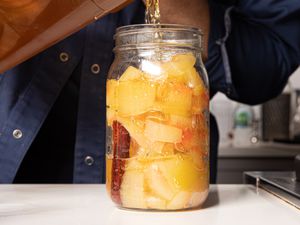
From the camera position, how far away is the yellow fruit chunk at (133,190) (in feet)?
1.81

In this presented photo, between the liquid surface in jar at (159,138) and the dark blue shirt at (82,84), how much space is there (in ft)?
1.07

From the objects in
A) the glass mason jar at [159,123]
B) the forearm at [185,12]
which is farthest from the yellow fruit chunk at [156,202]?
the forearm at [185,12]

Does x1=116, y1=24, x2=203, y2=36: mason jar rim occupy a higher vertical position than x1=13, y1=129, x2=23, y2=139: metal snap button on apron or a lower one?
higher

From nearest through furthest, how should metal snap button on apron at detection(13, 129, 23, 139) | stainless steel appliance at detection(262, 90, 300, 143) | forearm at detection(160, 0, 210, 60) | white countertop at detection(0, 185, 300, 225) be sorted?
white countertop at detection(0, 185, 300, 225) < forearm at detection(160, 0, 210, 60) < metal snap button on apron at detection(13, 129, 23, 139) < stainless steel appliance at detection(262, 90, 300, 143)

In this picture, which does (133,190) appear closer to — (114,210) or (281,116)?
(114,210)

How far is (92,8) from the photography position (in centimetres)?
55

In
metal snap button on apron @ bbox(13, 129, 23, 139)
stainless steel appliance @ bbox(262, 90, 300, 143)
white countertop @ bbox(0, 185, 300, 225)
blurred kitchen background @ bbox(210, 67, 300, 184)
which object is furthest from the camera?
stainless steel appliance @ bbox(262, 90, 300, 143)

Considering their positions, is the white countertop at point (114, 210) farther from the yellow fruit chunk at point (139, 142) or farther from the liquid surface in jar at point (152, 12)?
the liquid surface in jar at point (152, 12)

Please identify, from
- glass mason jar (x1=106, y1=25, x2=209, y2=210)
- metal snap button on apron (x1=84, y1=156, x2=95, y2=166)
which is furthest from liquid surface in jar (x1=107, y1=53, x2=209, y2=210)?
metal snap button on apron (x1=84, y1=156, x2=95, y2=166)

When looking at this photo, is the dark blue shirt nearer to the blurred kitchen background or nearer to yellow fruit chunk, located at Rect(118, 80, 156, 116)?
yellow fruit chunk, located at Rect(118, 80, 156, 116)

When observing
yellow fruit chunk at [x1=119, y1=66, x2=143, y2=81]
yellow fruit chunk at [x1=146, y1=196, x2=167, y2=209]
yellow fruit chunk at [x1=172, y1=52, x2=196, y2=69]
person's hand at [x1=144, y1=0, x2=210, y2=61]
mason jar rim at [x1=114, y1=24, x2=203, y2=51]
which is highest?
person's hand at [x1=144, y1=0, x2=210, y2=61]

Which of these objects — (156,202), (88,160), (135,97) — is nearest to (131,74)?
(135,97)

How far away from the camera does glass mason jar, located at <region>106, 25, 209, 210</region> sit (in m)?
0.54

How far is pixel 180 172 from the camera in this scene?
1.80ft
